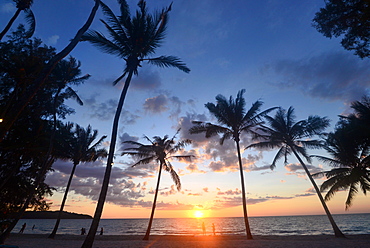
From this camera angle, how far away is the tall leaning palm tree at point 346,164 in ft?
55.4

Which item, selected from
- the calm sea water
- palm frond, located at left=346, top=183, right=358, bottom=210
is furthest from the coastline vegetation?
the calm sea water

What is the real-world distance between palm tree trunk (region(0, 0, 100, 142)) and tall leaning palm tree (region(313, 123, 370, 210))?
63.6ft

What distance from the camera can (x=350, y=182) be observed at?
1791 cm

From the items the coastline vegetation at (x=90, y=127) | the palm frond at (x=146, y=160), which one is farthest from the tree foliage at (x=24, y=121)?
the palm frond at (x=146, y=160)

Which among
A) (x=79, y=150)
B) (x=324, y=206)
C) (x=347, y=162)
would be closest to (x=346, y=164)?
(x=347, y=162)

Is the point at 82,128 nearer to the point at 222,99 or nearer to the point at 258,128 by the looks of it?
the point at 222,99

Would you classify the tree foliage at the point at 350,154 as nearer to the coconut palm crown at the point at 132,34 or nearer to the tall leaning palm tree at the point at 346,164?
the tall leaning palm tree at the point at 346,164

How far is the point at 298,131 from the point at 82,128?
21.6 m

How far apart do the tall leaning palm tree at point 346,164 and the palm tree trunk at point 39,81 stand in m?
19.4

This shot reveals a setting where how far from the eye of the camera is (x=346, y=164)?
59.2ft

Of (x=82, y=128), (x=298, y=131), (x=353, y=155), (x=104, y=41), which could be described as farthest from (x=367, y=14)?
(x=82, y=128)

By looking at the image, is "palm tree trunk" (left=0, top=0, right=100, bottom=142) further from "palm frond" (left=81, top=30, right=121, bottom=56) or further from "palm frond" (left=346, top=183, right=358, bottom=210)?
"palm frond" (left=346, top=183, right=358, bottom=210)

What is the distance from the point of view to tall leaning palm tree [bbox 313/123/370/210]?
16.9 m

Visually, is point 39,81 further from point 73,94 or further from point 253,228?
point 253,228
